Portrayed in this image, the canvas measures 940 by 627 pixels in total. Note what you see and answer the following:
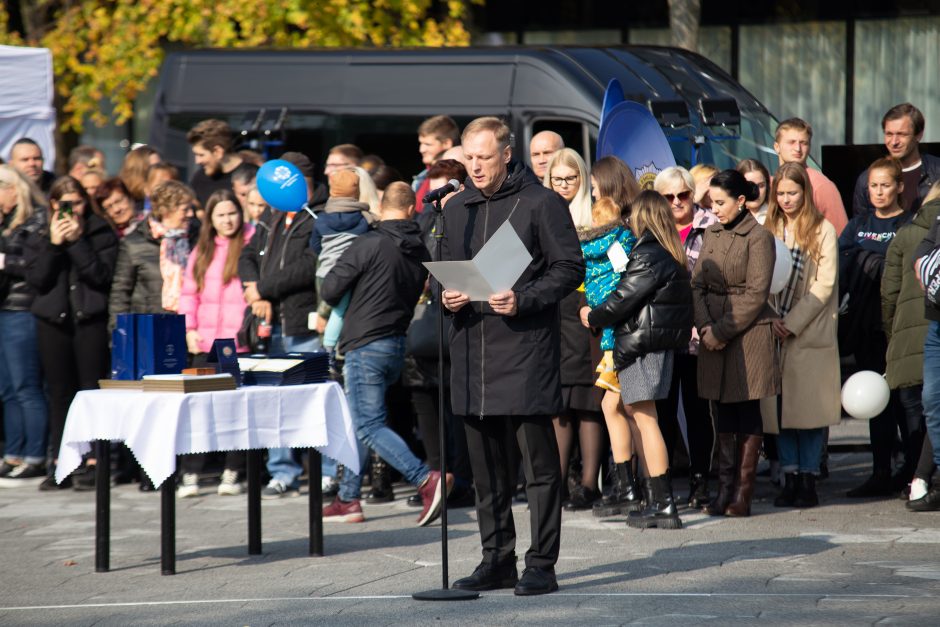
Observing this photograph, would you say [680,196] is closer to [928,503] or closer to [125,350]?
[928,503]

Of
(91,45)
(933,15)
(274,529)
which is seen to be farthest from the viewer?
(91,45)

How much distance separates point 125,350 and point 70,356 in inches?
132

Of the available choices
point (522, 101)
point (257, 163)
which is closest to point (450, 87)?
point (522, 101)

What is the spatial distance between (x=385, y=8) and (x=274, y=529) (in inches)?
447

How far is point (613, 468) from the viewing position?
9773 mm

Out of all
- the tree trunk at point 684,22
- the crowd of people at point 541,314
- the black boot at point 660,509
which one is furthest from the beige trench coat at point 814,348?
the tree trunk at point 684,22

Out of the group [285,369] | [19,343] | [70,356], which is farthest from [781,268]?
[19,343]

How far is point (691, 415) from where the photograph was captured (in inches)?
396

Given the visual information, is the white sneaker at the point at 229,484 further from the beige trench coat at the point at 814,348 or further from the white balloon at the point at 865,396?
the white balloon at the point at 865,396

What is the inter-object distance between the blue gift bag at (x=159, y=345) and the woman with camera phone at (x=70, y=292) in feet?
9.86

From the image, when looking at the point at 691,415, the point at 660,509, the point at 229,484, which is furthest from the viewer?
the point at 229,484

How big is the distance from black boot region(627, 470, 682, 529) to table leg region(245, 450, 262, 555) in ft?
6.84

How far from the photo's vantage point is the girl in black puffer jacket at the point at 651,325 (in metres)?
8.95

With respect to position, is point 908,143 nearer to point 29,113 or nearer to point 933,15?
point 29,113
